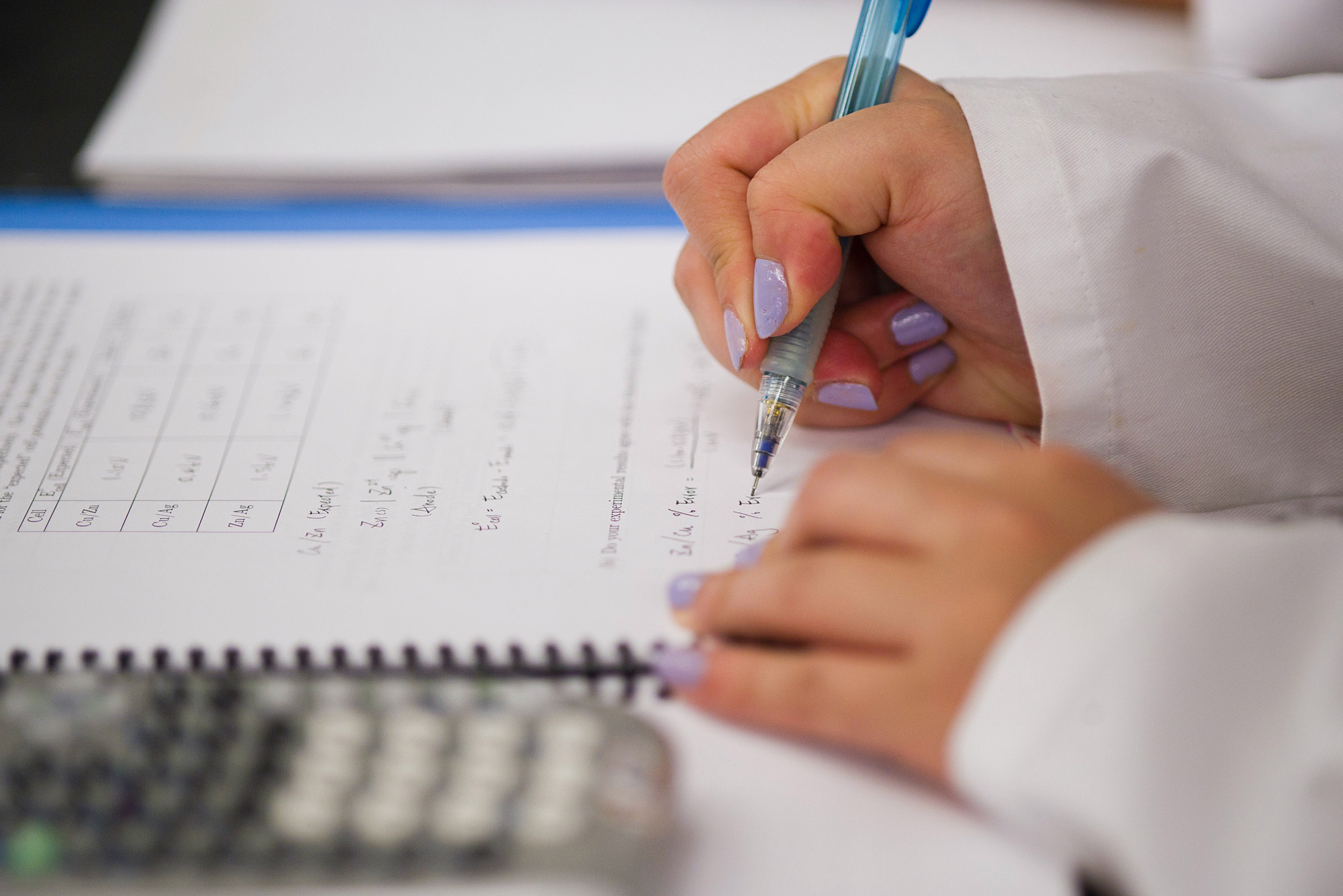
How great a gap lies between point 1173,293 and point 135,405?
64 cm

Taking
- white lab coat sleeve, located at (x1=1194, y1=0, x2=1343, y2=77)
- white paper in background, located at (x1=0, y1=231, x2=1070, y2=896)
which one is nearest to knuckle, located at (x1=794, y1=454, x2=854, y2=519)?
white paper in background, located at (x1=0, y1=231, x2=1070, y2=896)

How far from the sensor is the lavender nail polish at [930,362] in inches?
25.9

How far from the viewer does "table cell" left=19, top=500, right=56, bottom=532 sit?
1.97 ft

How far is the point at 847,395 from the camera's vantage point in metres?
0.63

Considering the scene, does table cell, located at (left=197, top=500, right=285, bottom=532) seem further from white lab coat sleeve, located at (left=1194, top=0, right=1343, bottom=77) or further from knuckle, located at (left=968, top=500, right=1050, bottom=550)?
white lab coat sleeve, located at (left=1194, top=0, right=1343, bottom=77)

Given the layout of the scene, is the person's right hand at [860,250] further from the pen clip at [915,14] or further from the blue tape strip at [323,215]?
the blue tape strip at [323,215]

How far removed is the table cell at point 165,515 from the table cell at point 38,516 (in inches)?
1.8

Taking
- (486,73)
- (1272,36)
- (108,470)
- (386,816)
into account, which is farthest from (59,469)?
(1272,36)

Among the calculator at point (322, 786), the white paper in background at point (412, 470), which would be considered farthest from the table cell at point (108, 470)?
the calculator at point (322, 786)

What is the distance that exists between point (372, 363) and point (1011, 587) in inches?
18.7

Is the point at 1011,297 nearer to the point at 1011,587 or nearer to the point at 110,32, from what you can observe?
the point at 1011,587

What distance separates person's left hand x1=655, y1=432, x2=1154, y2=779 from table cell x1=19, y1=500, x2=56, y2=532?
0.39 m

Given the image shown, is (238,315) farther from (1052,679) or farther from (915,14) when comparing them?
(1052,679)

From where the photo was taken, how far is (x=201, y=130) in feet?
2.89
